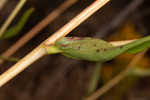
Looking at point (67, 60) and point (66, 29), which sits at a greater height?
point (67, 60)

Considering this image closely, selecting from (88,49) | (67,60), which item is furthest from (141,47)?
(67,60)

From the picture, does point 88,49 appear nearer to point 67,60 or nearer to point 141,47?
point 141,47

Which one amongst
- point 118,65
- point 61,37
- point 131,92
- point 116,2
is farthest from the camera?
point 131,92

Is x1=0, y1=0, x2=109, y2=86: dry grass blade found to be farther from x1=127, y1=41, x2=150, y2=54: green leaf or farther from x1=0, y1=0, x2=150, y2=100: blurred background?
x1=0, y1=0, x2=150, y2=100: blurred background

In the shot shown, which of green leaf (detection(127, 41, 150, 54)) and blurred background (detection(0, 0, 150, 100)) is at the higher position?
blurred background (detection(0, 0, 150, 100))

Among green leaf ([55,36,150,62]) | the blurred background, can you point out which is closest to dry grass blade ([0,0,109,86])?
green leaf ([55,36,150,62])

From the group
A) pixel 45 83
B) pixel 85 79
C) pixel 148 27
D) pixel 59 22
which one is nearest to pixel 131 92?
pixel 85 79

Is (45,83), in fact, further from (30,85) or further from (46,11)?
(46,11)

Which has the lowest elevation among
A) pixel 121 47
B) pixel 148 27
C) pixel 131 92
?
pixel 121 47
